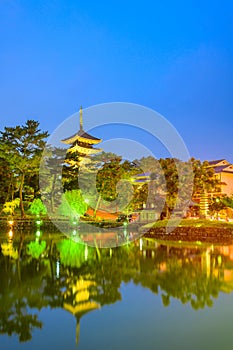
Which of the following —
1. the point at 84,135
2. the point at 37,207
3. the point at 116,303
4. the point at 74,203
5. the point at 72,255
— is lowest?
the point at 116,303

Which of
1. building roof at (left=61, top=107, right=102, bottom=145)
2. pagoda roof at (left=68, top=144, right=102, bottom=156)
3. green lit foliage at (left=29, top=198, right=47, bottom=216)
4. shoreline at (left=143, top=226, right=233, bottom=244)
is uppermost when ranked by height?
building roof at (left=61, top=107, right=102, bottom=145)

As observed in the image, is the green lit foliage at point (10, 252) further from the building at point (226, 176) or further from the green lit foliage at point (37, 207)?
the building at point (226, 176)

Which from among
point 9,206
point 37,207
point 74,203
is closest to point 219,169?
point 74,203

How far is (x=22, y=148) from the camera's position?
23375 mm

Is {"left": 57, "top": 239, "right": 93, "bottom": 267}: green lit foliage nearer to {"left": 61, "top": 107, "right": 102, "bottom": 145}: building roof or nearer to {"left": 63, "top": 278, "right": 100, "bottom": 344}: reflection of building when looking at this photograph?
{"left": 63, "top": 278, "right": 100, "bottom": 344}: reflection of building

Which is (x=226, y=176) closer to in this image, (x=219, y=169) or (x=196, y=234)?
(x=219, y=169)

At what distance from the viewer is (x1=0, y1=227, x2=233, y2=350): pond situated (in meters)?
4.43

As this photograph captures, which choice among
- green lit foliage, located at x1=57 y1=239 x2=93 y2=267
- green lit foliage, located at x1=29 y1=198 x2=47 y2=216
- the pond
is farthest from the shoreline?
green lit foliage, located at x1=29 y1=198 x2=47 y2=216

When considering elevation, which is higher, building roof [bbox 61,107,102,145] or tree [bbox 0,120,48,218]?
building roof [bbox 61,107,102,145]

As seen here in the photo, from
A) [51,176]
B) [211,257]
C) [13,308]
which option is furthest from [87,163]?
[13,308]

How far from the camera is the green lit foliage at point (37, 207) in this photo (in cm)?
2548

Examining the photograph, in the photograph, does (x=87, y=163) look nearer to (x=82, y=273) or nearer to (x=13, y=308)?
(x=82, y=273)

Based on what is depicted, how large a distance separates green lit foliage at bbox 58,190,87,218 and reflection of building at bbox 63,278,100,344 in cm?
1712

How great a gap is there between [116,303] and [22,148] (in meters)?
18.8
